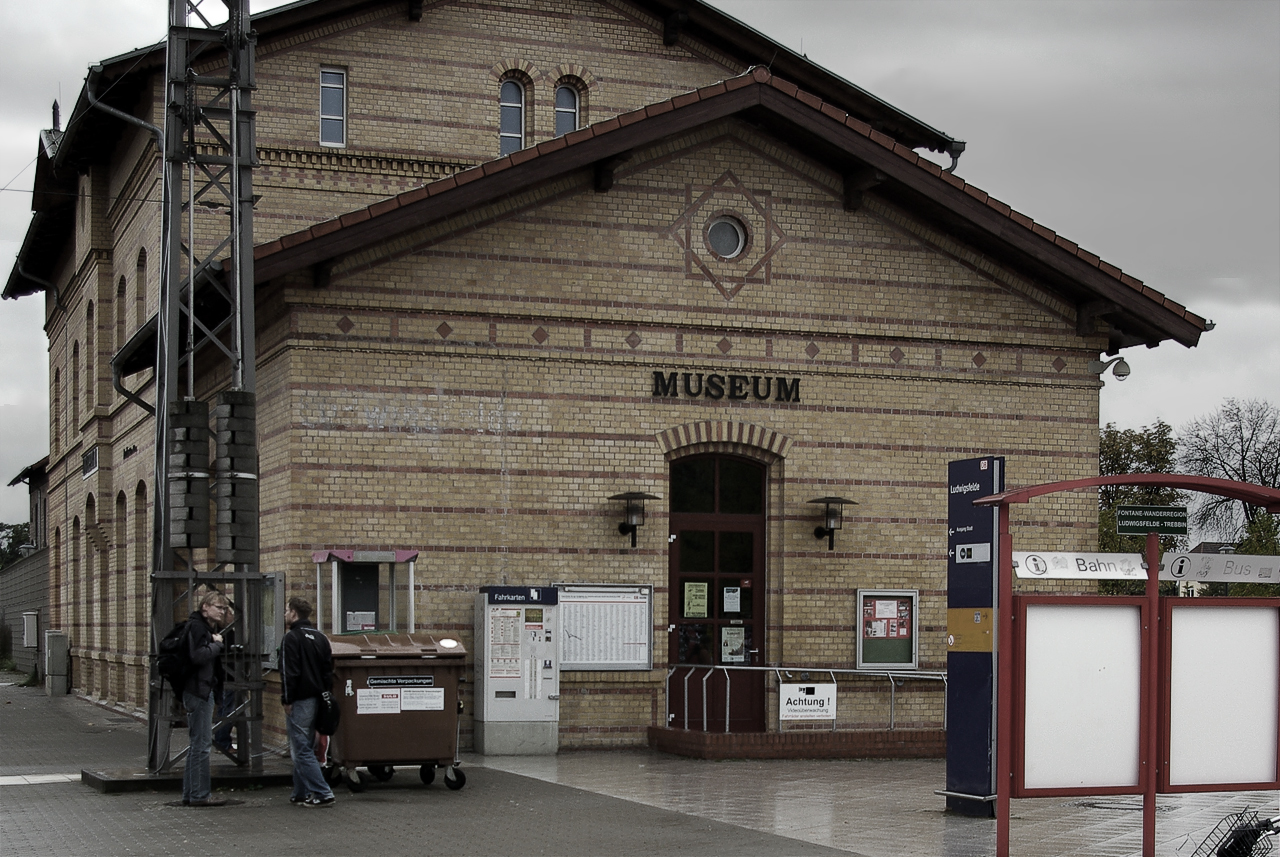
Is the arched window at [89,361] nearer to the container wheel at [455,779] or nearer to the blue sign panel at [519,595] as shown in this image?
the blue sign panel at [519,595]

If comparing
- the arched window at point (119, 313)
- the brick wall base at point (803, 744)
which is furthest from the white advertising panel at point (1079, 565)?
the arched window at point (119, 313)

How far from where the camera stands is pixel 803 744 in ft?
56.0

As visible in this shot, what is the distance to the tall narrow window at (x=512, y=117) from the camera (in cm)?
2550

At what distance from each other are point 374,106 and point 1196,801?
1625 centimetres

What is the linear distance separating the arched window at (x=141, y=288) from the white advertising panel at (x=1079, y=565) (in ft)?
61.7

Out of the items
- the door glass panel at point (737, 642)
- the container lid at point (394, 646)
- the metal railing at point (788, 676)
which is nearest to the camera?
the container lid at point (394, 646)

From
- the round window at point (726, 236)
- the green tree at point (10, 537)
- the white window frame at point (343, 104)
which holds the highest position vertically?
the white window frame at point (343, 104)

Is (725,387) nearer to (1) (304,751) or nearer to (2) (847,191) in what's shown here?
(2) (847,191)

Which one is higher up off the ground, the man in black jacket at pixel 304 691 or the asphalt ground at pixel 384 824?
the man in black jacket at pixel 304 691

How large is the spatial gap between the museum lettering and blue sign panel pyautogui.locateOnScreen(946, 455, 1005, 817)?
6.18 meters

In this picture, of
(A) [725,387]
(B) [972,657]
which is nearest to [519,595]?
(A) [725,387]

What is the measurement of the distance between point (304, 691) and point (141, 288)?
14.8 meters

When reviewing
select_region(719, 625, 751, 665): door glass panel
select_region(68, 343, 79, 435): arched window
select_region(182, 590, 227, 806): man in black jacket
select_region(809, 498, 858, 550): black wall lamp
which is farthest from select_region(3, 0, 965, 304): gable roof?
select_region(182, 590, 227, 806): man in black jacket

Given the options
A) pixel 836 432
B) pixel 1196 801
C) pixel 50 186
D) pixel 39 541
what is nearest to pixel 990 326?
pixel 836 432
